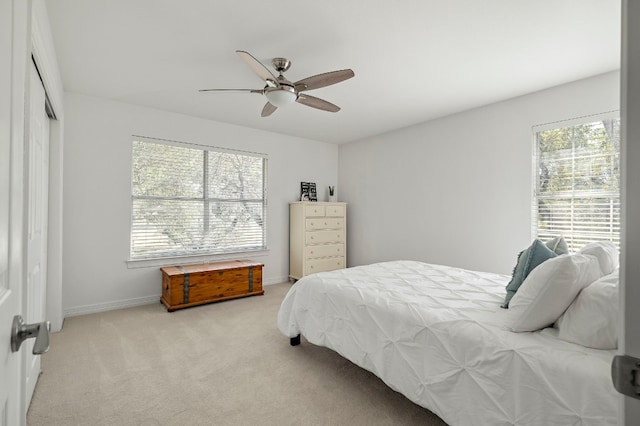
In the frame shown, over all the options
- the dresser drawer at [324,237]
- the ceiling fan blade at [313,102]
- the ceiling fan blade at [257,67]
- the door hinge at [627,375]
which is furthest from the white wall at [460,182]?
the door hinge at [627,375]

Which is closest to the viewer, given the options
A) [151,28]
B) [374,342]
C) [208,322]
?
[374,342]

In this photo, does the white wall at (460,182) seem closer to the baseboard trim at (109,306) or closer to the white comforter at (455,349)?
the white comforter at (455,349)

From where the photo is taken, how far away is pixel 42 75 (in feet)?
7.08

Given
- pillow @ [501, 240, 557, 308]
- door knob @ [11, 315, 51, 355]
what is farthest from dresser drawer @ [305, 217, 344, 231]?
door knob @ [11, 315, 51, 355]

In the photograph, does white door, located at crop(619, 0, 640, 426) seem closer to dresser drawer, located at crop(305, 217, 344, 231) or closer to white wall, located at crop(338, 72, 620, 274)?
white wall, located at crop(338, 72, 620, 274)

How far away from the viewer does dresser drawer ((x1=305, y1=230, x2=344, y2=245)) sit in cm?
517

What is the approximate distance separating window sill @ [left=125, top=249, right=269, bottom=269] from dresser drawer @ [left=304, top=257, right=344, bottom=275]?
2.36ft

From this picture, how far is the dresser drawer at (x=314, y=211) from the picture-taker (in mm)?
5112

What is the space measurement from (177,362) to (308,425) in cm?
129

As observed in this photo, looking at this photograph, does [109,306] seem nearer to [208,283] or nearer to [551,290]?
[208,283]

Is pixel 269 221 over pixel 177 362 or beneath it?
over

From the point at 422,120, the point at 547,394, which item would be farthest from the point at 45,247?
the point at 422,120

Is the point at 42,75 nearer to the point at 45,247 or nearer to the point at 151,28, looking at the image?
the point at 151,28

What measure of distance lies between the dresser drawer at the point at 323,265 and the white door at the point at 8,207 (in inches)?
173
